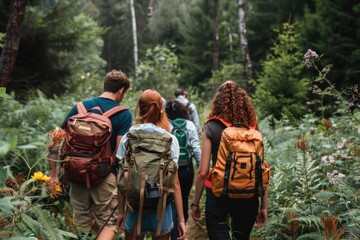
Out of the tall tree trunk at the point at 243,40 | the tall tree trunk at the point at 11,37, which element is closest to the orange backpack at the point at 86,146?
the tall tree trunk at the point at 11,37

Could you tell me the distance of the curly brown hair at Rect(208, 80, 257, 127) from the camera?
133 inches

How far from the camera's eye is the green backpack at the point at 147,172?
9.55ft

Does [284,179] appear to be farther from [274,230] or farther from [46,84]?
[46,84]

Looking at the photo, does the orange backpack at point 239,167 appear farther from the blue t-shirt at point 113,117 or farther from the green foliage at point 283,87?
the green foliage at point 283,87

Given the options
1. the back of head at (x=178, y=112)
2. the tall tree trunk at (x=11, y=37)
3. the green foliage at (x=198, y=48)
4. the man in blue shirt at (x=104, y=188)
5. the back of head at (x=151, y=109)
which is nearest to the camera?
the back of head at (x=151, y=109)

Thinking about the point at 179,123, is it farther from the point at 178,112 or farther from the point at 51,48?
the point at 51,48

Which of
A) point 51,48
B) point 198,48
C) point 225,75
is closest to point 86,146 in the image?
point 51,48

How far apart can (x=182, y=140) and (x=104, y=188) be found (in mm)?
1204

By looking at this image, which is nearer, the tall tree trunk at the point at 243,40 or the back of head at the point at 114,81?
the back of head at the point at 114,81

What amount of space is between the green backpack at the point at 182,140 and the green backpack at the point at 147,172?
5.07ft

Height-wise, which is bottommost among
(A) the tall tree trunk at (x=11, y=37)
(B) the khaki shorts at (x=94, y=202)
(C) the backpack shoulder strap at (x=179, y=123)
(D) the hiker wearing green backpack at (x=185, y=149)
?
(B) the khaki shorts at (x=94, y=202)

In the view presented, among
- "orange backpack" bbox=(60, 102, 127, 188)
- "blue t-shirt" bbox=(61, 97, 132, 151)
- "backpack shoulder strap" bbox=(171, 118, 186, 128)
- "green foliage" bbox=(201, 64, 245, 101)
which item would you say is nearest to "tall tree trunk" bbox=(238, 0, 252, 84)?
"green foliage" bbox=(201, 64, 245, 101)

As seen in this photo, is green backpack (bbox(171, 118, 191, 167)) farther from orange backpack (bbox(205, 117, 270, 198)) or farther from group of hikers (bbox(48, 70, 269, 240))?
orange backpack (bbox(205, 117, 270, 198))

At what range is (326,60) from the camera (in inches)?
523
